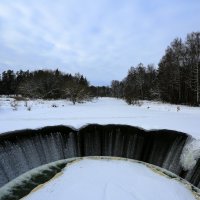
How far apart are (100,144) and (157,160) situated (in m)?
1.75

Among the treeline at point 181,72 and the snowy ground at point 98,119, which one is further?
the treeline at point 181,72

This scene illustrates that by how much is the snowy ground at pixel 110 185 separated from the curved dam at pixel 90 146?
1.23 m

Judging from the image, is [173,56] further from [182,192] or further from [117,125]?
[182,192]

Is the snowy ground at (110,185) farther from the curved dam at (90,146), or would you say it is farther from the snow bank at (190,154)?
the curved dam at (90,146)

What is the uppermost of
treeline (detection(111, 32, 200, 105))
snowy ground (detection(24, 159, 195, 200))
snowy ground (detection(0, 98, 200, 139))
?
treeline (detection(111, 32, 200, 105))

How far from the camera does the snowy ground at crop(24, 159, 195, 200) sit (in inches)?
154

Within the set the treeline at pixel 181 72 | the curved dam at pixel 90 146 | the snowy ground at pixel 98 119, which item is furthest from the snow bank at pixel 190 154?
the treeline at pixel 181 72

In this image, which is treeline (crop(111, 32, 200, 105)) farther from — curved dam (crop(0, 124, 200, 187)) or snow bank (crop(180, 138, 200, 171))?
snow bank (crop(180, 138, 200, 171))

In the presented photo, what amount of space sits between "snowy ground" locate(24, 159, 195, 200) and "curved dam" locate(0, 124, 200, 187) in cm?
123

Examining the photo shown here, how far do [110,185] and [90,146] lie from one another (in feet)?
9.78

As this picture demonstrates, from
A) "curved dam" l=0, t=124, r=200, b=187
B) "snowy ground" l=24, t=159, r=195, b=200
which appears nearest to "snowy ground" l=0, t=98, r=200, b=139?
"curved dam" l=0, t=124, r=200, b=187

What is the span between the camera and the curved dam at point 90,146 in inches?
225

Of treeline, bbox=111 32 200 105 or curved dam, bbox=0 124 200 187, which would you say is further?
treeline, bbox=111 32 200 105

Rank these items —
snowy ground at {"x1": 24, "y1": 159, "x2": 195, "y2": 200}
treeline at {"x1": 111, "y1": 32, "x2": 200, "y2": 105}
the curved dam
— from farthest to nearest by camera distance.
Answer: treeline at {"x1": 111, "y1": 32, "x2": 200, "y2": 105} < the curved dam < snowy ground at {"x1": 24, "y1": 159, "x2": 195, "y2": 200}
